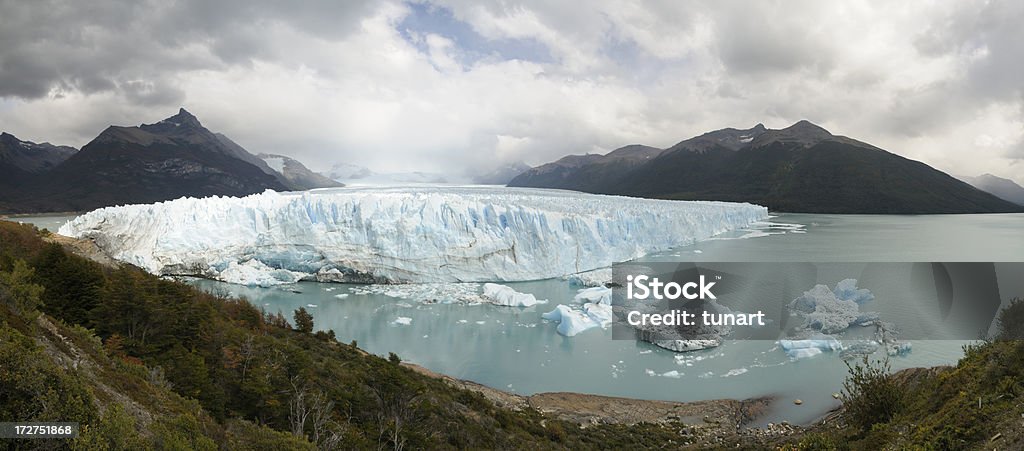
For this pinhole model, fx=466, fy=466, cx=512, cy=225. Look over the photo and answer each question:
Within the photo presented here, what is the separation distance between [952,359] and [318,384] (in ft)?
42.2

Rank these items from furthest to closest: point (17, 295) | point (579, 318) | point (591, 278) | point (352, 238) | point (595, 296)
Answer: point (352, 238), point (591, 278), point (595, 296), point (579, 318), point (17, 295)

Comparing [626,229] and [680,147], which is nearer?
[626,229]

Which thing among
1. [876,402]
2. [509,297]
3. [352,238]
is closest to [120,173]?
[352,238]

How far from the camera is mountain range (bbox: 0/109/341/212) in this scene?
5728 centimetres

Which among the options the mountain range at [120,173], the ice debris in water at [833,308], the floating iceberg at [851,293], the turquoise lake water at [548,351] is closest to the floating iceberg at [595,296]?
the turquoise lake water at [548,351]

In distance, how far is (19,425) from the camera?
2002 millimetres

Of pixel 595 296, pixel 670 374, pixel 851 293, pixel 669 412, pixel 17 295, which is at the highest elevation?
pixel 17 295

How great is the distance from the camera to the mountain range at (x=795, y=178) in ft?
197

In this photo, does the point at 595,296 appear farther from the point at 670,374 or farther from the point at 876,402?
the point at 876,402

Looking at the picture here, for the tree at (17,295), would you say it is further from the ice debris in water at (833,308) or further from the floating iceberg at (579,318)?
the ice debris in water at (833,308)

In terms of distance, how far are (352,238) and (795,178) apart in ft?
238

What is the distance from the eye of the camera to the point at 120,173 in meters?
64.0

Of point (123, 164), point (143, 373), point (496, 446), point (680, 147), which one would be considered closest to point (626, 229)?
point (496, 446)

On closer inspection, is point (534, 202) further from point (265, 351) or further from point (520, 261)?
point (265, 351)
